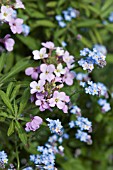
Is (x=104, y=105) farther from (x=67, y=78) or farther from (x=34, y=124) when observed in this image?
(x=34, y=124)

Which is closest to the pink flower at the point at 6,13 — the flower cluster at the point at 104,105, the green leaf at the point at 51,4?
the green leaf at the point at 51,4

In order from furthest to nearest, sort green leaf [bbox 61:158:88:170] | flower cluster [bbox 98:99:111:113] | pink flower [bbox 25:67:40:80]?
1. green leaf [bbox 61:158:88:170]
2. flower cluster [bbox 98:99:111:113]
3. pink flower [bbox 25:67:40:80]

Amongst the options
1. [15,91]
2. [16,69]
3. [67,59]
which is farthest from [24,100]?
[67,59]

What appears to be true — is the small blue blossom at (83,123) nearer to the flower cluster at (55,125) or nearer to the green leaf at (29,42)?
the flower cluster at (55,125)

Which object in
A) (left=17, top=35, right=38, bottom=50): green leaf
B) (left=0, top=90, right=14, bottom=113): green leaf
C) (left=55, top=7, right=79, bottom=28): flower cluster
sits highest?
(left=55, top=7, right=79, bottom=28): flower cluster

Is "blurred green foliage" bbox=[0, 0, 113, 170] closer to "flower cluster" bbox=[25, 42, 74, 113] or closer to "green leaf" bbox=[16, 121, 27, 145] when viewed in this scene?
"flower cluster" bbox=[25, 42, 74, 113]

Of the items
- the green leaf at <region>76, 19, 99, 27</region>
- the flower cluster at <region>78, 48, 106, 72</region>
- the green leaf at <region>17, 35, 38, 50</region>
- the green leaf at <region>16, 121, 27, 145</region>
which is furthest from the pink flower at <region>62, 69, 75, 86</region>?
the green leaf at <region>76, 19, 99, 27</region>
